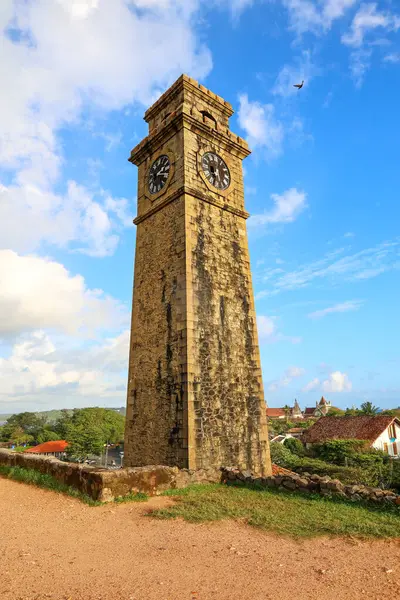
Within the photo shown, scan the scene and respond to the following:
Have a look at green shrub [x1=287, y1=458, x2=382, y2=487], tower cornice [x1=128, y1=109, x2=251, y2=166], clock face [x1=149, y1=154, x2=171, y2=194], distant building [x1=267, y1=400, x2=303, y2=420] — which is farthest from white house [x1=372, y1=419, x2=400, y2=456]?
distant building [x1=267, y1=400, x2=303, y2=420]

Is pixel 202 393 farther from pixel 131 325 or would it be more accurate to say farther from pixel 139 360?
pixel 131 325

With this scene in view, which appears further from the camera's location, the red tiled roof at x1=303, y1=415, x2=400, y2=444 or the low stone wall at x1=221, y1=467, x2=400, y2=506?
the red tiled roof at x1=303, y1=415, x2=400, y2=444

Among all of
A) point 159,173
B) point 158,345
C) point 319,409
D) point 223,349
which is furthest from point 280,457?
point 319,409

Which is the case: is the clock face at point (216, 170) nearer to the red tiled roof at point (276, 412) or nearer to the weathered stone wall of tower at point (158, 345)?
the weathered stone wall of tower at point (158, 345)

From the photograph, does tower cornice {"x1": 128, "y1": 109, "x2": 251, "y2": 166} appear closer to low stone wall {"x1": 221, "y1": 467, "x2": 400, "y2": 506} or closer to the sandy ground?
low stone wall {"x1": 221, "y1": 467, "x2": 400, "y2": 506}

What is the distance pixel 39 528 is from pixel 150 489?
266cm

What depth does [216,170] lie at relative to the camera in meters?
13.6

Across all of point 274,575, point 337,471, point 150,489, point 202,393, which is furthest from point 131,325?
point 337,471

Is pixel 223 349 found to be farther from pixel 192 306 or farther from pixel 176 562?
pixel 176 562

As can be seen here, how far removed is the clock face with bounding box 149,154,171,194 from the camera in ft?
43.6

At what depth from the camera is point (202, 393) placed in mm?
10531

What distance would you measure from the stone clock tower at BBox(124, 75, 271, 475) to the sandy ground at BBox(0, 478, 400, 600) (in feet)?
12.9

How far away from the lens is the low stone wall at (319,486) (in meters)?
7.33

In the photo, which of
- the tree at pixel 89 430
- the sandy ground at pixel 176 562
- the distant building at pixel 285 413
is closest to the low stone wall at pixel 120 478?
the sandy ground at pixel 176 562
